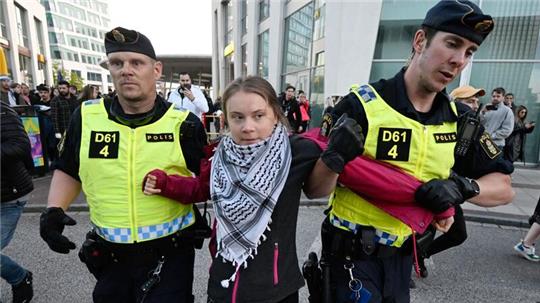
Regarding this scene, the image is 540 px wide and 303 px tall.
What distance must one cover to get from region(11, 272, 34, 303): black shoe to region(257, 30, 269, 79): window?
14.7 m

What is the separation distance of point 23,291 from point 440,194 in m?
3.18

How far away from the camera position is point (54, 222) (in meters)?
1.59

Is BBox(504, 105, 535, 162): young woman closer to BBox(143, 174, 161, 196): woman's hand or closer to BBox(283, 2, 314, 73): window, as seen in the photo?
BBox(283, 2, 314, 73): window

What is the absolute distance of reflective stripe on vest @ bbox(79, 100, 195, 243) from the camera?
1.53 metres

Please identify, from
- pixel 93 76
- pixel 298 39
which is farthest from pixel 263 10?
pixel 93 76

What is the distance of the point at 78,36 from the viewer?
6056cm

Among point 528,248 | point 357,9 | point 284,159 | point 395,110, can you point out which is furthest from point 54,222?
point 357,9

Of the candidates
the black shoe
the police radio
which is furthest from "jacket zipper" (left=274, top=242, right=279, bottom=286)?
the black shoe

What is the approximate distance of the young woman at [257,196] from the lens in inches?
50.3

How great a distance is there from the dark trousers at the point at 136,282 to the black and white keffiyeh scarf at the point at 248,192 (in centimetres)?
46

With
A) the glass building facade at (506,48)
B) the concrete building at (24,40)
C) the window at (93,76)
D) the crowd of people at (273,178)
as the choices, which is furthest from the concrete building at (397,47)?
the window at (93,76)

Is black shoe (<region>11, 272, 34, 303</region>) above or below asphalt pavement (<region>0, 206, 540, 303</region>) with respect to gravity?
above

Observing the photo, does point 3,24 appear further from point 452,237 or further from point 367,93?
point 452,237

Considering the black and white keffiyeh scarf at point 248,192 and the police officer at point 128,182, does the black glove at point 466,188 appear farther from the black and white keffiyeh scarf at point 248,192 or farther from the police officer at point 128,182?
the police officer at point 128,182
